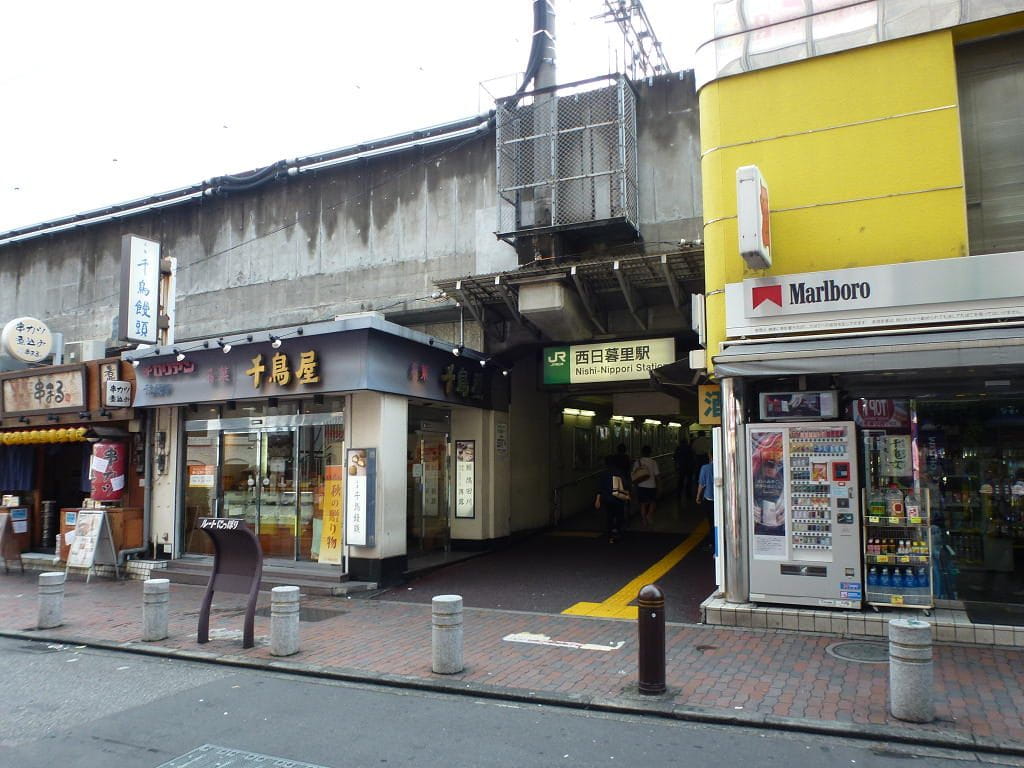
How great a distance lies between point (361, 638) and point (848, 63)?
872 centimetres

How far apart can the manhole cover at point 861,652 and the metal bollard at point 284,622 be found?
5.44 m

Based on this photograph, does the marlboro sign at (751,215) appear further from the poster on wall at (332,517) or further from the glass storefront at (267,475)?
the poster on wall at (332,517)

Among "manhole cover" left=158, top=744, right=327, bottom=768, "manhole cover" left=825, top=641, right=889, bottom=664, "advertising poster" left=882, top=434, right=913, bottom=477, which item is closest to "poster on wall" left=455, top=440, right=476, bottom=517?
"advertising poster" left=882, top=434, right=913, bottom=477

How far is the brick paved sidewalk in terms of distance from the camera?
5.54m

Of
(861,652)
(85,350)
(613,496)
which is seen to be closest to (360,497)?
(613,496)

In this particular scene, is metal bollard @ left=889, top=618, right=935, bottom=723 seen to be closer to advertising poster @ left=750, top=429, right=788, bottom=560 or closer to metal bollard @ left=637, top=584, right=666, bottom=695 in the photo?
metal bollard @ left=637, top=584, right=666, bottom=695

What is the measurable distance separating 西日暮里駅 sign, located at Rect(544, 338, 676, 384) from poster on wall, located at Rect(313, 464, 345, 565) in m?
4.11

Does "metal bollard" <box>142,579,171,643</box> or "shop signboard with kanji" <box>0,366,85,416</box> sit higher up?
"shop signboard with kanji" <box>0,366,85,416</box>

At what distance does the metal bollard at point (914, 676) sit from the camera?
5309 millimetres

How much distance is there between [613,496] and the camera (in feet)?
48.3

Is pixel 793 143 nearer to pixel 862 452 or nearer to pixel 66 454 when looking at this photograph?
pixel 862 452

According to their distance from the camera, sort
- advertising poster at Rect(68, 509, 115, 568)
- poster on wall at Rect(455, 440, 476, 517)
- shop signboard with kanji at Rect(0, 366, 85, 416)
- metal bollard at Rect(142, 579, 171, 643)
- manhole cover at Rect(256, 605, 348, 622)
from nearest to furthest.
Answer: metal bollard at Rect(142, 579, 171, 643), manhole cover at Rect(256, 605, 348, 622), advertising poster at Rect(68, 509, 115, 568), poster on wall at Rect(455, 440, 476, 517), shop signboard with kanji at Rect(0, 366, 85, 416)

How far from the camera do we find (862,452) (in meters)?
8.32

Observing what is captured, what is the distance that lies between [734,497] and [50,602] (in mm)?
8659
